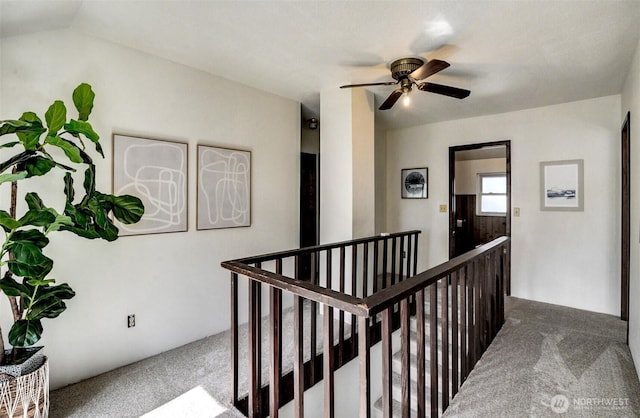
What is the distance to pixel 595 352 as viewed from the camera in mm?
2547

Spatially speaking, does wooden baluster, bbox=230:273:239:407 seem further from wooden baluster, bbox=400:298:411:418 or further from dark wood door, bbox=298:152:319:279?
dark wood door, bbox=298:152:319:279

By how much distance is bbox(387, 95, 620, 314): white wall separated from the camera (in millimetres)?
3549

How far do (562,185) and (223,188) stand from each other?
3.94m

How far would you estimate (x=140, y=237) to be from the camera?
8.45 ft

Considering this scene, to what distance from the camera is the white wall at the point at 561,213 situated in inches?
140

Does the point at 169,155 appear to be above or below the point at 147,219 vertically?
above

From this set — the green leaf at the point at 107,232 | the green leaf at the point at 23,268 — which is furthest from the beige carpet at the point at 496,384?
the green leaf at the point at 107,232

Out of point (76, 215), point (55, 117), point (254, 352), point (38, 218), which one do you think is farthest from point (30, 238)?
point (254, 352)

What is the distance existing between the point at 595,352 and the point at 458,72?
8.58ft

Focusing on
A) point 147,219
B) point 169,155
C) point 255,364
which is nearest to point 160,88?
point 169,155

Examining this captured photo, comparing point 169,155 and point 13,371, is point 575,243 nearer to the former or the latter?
point 169,155

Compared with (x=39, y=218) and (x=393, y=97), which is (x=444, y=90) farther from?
(x=39, y=218)

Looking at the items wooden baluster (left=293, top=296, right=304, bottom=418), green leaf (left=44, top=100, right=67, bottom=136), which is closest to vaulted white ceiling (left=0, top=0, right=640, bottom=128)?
green leaf (left=44, top=100, right=67, bottom=136)

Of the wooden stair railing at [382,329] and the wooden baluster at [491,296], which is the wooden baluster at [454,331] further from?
the wooden baluster at [491,296]
